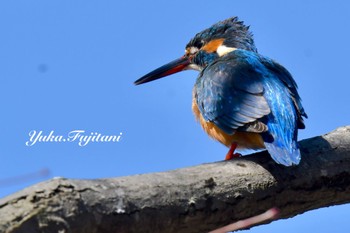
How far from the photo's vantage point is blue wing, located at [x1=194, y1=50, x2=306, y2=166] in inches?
131

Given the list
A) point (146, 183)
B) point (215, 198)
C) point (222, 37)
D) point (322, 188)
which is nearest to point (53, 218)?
point (146, 183)

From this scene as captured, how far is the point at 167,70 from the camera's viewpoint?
5.16 m

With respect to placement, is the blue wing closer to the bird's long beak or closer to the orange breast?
the orange breast

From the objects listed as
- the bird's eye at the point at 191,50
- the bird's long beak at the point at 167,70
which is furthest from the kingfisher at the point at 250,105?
the bird's long beak at the point at 167,70

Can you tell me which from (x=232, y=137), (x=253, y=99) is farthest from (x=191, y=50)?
(x=253, y=99)

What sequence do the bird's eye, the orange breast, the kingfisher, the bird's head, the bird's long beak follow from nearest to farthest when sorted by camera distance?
the kingfisher < the orange breast < the bird's head < the bird's eye < the bird's long beak

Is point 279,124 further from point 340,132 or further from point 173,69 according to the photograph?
point 173,69

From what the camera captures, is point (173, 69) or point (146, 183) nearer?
point (146, 183)

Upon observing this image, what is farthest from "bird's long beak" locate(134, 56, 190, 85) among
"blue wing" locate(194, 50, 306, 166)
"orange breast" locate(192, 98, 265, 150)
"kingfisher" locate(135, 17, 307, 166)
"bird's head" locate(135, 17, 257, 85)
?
"orange breast" locate(192, 98, 265, 150)

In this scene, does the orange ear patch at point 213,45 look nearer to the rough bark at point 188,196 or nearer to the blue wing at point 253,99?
the blue wing at point 253,99

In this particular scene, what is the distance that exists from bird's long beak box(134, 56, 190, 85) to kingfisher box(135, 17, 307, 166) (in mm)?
509

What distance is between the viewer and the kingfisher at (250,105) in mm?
3299

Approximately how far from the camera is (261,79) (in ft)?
12.2

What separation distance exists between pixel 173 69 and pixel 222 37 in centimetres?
52
